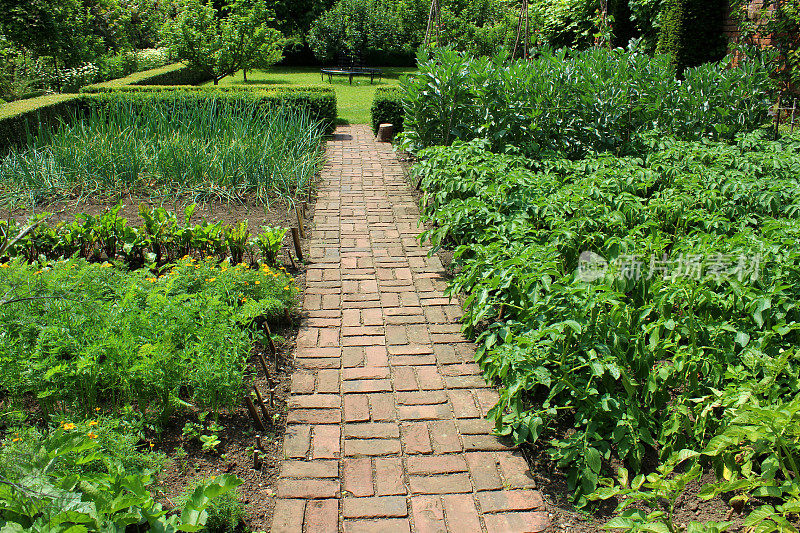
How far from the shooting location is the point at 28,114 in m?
8.30

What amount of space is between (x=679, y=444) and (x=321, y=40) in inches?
843

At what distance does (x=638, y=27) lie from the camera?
1309cm

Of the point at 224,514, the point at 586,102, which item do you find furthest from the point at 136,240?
the point at 586,102

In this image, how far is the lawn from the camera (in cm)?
1405

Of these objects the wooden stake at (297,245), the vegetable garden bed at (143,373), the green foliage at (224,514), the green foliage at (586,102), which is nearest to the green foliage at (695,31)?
the green foliage at (586,102)

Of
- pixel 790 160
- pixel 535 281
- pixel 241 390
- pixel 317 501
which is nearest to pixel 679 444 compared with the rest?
pixel 535 281

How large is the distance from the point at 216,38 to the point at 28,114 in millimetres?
8966

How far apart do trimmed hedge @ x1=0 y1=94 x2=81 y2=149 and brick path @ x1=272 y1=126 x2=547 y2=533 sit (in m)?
5.21

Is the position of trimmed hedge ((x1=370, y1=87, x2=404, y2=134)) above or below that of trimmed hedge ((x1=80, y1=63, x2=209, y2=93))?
below

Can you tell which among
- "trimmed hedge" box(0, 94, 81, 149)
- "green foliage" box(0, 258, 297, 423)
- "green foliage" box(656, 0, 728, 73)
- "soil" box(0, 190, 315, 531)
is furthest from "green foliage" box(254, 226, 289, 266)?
"green foliage" box(656, 0, 728, 73)

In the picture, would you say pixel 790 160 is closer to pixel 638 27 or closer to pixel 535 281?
pixel 535 281

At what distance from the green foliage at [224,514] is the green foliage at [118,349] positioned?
59 cm

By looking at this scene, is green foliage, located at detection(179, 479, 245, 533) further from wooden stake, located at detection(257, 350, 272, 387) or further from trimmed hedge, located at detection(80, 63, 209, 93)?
trimmed hedge, located at detection(80, 63, 209, 93)
